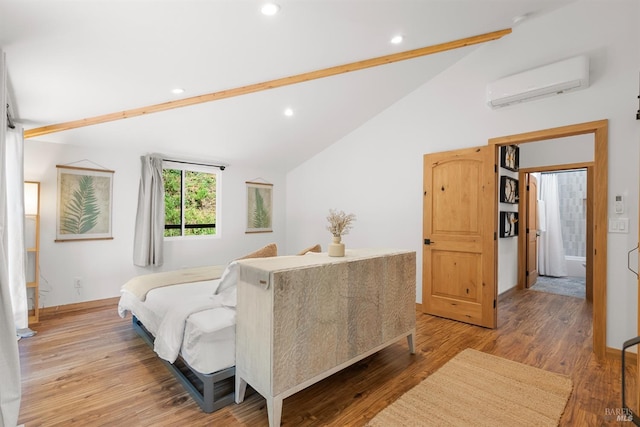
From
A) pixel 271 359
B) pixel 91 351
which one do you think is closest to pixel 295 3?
pixel 271 359

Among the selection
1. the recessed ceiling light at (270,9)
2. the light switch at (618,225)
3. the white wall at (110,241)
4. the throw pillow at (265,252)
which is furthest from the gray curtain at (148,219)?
the light switch at (618,225)

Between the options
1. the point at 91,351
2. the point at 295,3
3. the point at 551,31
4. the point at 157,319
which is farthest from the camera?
the point at 551,31

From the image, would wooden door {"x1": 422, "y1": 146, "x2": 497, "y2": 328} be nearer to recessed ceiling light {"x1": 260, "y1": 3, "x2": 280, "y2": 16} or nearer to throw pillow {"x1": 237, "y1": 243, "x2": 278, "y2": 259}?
throw pillow {"x1": 237, "y1": 243, "x2": 278, "y2": 259}

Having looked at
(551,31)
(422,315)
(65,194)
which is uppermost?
(551,31)

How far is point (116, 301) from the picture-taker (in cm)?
434

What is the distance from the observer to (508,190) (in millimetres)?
4703

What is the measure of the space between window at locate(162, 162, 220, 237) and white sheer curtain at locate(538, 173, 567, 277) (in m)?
6.83

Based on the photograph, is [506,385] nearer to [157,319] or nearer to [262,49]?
[157,319]

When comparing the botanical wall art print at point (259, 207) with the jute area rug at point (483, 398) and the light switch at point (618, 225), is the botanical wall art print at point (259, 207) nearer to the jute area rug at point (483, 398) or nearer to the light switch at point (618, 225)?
the jute area rug at point (483, 398)

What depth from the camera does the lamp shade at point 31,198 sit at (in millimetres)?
3557

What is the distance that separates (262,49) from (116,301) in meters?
3.92

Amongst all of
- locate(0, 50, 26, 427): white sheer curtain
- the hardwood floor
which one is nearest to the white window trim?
the hardwood floor

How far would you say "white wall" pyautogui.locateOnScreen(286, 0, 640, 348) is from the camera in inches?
109

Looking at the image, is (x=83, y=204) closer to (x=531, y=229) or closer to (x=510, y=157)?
(x=510, y=157)
